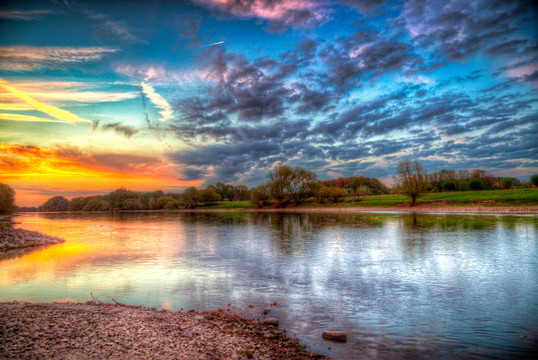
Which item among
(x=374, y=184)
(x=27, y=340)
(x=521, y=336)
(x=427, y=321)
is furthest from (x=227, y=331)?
(x=374, y=184)

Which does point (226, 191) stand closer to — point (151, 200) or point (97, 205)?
point (151, 200)

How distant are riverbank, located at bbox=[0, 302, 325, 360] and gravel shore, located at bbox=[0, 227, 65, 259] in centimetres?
1757

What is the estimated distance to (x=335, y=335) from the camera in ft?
24.2

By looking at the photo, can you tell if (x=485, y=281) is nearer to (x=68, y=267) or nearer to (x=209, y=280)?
(x=209, y=280)

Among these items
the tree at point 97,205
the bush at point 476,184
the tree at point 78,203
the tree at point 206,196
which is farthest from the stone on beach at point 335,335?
the tree at point 78,203

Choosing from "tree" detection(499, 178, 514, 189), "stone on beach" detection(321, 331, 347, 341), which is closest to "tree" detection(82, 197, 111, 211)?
"tree" detection(499, 178, 514, 189)

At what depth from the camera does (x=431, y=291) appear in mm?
11469

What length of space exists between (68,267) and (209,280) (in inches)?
379

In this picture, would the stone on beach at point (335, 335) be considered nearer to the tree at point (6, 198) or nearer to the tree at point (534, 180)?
the tree at point (6, 198)

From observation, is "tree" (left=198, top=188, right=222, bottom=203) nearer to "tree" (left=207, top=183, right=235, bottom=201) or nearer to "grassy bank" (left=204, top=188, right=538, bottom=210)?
"tree" (left=207, top=183, right=235, bottom=201)

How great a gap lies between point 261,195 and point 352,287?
105 metres

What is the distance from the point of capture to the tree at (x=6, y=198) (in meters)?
65.7

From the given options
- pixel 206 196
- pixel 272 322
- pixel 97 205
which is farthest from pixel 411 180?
pixel 97 205

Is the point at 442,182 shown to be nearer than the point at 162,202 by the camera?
Yes
